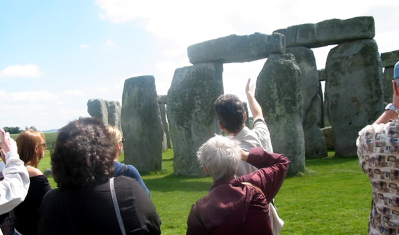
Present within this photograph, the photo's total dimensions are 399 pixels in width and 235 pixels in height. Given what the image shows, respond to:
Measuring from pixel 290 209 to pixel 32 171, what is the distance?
401cm

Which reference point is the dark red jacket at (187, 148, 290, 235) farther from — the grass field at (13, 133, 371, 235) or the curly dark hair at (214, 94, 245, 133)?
the grass field at (13, 133, 371, 235)

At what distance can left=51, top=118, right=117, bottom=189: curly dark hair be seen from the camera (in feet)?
6.33

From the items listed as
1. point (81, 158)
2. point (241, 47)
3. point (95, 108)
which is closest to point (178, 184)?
point (241, 47)

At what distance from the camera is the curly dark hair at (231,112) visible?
265 cm

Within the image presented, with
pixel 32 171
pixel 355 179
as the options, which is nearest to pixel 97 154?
pixel 32 171

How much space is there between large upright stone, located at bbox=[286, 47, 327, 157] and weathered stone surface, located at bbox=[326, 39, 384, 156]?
0.49m

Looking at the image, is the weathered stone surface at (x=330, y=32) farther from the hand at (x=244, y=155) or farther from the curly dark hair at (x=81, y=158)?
the curly dark hair at (x=81, y=158)

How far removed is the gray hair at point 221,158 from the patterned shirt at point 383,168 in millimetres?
660

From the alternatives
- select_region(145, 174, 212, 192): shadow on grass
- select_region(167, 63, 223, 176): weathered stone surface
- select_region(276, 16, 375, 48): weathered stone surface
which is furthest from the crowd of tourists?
select_region(276, 16, 375, 48): weathered stone surface

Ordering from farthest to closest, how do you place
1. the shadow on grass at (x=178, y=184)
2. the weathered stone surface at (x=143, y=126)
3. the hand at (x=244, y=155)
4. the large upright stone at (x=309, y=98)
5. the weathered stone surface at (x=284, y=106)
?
the large upright stone at (x=309, y=98) < the weathered stone surface at (x=143, y=126) < the weathered stone surface at (x=284, y=106) < the shadow on grass at (x=178, y=184) < the hand at (x=244, y=155)

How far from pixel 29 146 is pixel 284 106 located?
6.76 metres

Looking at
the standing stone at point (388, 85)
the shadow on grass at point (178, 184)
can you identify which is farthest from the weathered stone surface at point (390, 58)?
the shadow on grass at point (178, 184)

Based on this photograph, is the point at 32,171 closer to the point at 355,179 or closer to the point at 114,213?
the point at 114,213

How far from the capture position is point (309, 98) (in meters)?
12.9
